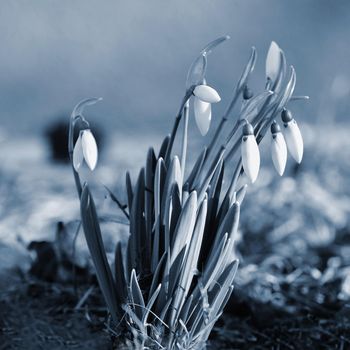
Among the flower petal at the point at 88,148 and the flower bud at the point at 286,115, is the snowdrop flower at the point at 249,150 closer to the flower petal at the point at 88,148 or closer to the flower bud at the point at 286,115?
the flower bud at the point at 286,115

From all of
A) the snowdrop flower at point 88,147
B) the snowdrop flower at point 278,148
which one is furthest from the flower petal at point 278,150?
the snowdrop flower at point 88,147

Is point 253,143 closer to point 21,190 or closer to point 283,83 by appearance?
point 283,83

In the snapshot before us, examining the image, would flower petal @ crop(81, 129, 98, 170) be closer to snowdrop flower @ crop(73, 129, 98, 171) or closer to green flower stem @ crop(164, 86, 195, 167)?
snowdrop flower @ crop(73, 129, 98, 171)

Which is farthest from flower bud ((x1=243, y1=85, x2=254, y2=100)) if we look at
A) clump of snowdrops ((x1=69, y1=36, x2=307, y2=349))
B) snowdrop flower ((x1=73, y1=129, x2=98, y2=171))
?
snowdrop flower ((x1=73, y1=129, x2=98, y2=171))

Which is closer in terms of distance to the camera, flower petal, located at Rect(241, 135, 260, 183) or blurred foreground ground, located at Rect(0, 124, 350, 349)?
flower petal, located at Rect(241, 135, 260, 183)

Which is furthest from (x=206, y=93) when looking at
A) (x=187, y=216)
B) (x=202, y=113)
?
(x=187, y=216)

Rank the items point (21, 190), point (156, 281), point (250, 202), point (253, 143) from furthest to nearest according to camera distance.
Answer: point (21, 190) < point (250, 202) < point (156, 281) < point (253, 143)

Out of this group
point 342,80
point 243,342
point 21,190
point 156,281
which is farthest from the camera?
point 342,80

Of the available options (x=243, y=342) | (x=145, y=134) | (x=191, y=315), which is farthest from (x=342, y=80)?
(x=191, y=315)

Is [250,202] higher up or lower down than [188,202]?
lower down
